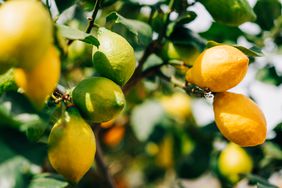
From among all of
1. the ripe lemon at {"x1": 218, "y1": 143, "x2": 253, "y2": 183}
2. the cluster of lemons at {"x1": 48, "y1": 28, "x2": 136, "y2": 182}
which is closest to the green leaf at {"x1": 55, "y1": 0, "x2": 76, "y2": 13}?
the cluster of lemons at {"x1": 48, "y1": 28, "x2": 136, "y2": 182}

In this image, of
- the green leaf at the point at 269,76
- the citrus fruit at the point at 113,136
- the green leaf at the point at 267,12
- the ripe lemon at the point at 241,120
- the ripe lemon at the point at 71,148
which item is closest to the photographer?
A: the ripe lemon at the point at 71,148

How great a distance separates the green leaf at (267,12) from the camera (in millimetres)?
1360

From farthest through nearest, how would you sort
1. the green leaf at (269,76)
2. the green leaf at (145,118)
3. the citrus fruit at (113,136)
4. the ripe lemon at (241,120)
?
the citrus fruit at (113,136), the green leaf at (145,118), the green leaf at (269,76), the ripe lemon at (241,120)

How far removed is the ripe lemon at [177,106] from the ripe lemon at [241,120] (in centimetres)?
103

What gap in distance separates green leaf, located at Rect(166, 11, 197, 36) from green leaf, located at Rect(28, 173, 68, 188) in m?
0.47

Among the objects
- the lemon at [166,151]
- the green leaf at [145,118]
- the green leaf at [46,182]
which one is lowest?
the lemon at [166,151]

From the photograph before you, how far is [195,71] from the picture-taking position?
3.04 ft

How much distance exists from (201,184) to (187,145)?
190 cm

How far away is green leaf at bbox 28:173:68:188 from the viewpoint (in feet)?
3.26

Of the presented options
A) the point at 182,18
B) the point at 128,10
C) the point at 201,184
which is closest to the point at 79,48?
the point at 128,10

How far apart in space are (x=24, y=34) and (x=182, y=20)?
619 millimetres

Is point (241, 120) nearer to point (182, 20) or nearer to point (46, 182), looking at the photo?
point (182, 20)

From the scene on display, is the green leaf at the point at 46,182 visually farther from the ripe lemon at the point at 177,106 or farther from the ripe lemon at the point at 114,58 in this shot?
the ripe lemon at the point at 177,106

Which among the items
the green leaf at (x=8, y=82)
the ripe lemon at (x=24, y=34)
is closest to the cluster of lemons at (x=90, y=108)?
the green leaf at (x=8, y=82)
